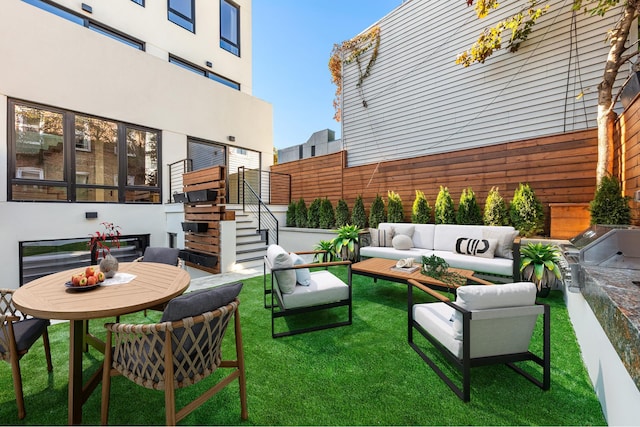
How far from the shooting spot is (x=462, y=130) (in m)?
6.55

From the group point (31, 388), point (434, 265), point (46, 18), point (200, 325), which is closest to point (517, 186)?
point (434, 265)

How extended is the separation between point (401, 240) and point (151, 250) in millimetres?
4210

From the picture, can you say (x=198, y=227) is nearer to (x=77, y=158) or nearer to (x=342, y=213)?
(x=77, y=158)

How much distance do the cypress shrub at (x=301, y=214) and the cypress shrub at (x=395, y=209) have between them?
278cm

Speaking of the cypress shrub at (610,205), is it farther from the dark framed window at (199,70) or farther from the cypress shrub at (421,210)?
the dark framed window at (199,70)

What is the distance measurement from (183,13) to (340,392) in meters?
10.5

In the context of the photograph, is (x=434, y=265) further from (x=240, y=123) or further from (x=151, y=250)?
(x=240, y=123)

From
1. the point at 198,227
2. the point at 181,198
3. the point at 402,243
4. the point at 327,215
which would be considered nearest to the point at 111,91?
the point at 181,198

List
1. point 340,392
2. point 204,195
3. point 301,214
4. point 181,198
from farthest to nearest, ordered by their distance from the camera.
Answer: point 301,214 < point 181,198 < point 204,195 < point 340,392

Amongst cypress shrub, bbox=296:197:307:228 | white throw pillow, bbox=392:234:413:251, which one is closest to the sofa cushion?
white throw pillow, bbox=392:234:413:251

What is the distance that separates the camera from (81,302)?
1.79m

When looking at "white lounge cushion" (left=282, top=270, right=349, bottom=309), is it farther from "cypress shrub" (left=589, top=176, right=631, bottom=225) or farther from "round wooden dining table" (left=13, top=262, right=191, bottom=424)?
"cypress shrub" (left=589, top=176, right=631, bottom=225)

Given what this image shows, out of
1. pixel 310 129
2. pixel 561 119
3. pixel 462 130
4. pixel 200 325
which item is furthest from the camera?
pixel 310 129

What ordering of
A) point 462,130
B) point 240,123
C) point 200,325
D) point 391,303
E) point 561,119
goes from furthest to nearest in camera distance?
1. point 240,123
2. point 462,130
3. point 561,119
4. point 391,303
5. point 200,325
